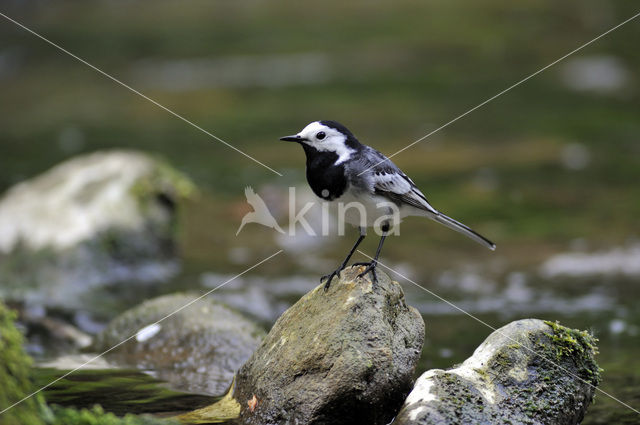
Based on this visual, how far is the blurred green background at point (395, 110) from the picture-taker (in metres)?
10.2

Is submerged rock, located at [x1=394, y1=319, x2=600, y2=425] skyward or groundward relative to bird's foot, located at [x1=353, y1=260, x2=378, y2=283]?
groundward

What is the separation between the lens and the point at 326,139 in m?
5.19

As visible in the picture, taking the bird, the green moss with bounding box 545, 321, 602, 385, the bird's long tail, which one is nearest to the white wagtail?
the bird's long tail

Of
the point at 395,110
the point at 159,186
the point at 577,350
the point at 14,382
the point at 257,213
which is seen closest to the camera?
the point at 14,382

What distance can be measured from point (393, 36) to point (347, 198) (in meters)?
18.6

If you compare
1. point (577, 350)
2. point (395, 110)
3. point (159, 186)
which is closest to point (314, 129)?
point (577, 350)

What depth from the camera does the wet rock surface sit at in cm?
459

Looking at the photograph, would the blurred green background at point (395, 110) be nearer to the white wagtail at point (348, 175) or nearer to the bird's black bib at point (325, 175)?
the white wagtail at point (348, 175)

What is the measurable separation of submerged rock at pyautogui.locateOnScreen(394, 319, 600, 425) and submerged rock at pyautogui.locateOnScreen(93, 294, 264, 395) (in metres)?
1.96

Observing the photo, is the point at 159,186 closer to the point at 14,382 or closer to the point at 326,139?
the point at 326,139

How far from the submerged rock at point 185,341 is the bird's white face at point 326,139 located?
191cm

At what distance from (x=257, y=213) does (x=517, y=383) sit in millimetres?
7584

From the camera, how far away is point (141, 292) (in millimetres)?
8781

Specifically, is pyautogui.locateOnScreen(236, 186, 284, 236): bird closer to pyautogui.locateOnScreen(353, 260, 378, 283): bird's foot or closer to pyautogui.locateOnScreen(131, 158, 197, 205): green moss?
pyautogui.locateOnScreen(131, 158, 197, 205): green moss
